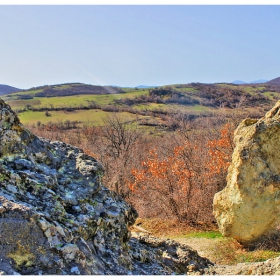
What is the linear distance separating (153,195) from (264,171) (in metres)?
10.1

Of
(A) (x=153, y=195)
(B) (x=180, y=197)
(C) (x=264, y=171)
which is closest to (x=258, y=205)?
(C) (x=264, y=171)

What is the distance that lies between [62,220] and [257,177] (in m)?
8.54

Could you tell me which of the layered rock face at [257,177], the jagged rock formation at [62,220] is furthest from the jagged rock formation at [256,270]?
the layered rock face at [257,177]

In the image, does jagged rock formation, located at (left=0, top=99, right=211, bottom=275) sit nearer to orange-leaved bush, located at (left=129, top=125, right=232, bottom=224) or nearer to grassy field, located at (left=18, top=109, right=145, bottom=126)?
orange-leaved bush, located at (left=129, top=125, right=232, bottom=224)

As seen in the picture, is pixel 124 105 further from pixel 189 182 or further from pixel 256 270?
pixel 256 270

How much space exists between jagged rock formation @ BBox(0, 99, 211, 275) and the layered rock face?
637 cm

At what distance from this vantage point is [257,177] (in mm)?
10570

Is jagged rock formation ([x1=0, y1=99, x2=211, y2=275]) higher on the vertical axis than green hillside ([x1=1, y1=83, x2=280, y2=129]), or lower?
lower

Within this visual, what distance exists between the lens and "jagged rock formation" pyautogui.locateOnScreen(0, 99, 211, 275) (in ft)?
9.43

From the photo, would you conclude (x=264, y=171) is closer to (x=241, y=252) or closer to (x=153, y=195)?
(x=241, y=252)

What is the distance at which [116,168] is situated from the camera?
27828 millimetres

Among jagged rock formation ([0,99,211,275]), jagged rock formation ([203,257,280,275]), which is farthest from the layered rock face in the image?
jagged rock formation ([203,257,280,275])

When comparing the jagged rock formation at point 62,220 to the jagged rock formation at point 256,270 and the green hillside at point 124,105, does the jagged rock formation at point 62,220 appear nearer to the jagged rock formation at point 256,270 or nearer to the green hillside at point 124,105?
the jagged rock formation at point 256,270

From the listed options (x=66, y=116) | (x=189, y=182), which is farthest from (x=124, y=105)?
(x=189, y=182)
